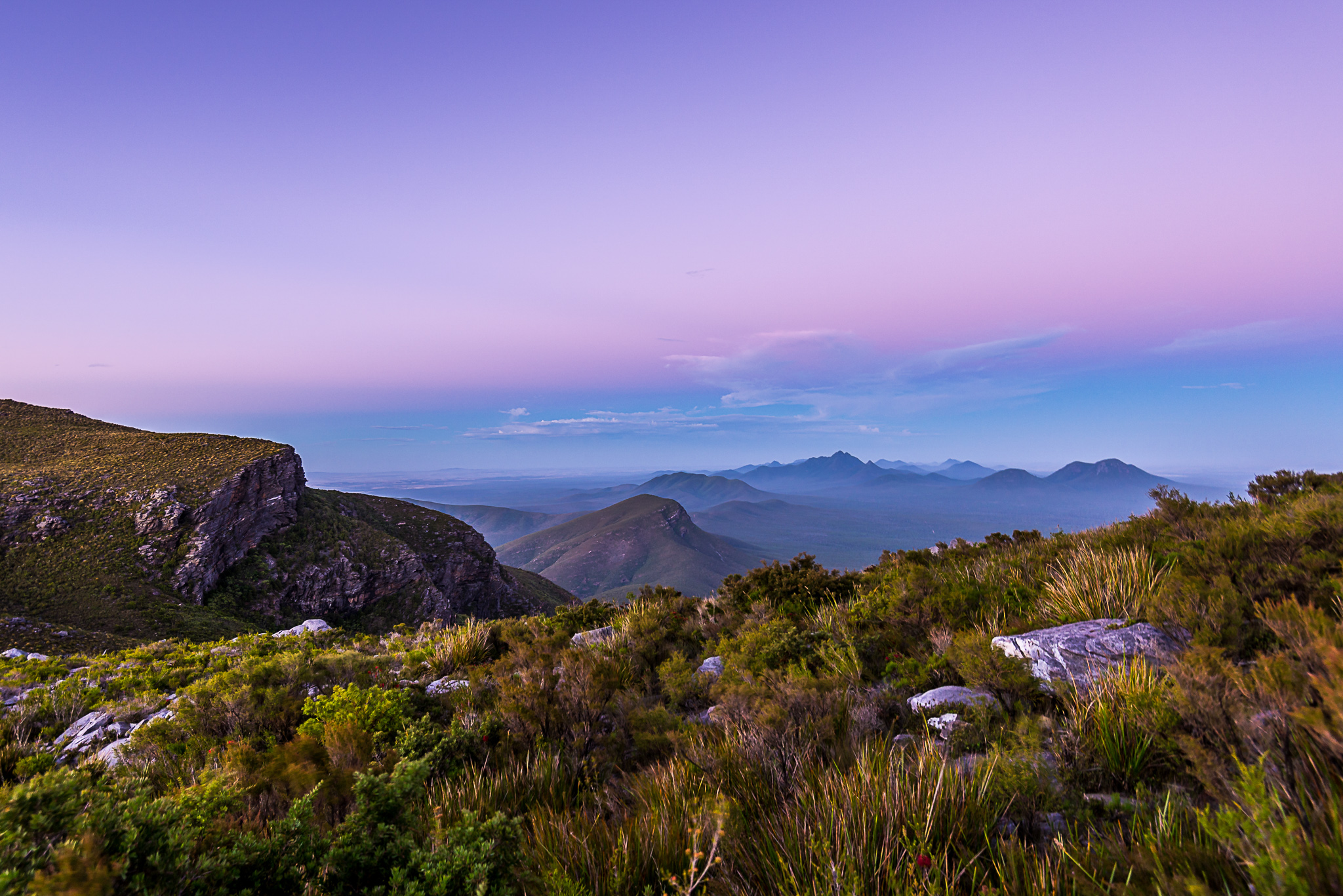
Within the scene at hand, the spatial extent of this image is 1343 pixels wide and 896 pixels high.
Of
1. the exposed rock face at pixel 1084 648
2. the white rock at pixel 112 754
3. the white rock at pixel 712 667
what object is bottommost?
the white rock at pixel 712 667

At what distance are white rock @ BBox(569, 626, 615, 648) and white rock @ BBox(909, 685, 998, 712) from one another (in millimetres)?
4951

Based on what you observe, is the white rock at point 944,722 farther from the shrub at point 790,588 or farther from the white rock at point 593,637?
the white rock at point 593,637

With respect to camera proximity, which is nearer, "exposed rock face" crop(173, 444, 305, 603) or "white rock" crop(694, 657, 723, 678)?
"white rock" crop(694, 657, 723, 678)

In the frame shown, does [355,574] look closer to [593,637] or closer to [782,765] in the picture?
[593,637]

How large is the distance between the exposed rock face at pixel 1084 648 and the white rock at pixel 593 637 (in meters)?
5.79

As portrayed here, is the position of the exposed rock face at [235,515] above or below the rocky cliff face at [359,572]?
above

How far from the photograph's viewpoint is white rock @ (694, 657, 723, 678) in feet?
21.7

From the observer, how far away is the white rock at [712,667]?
21.7 feet

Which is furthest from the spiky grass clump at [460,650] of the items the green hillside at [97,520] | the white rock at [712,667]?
the green hillside at [97,520]

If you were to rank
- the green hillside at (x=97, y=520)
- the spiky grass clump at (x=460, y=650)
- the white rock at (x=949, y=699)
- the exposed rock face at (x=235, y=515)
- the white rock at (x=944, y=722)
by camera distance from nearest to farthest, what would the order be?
the white rock at (x=944, y=722) → the white rock at (x=949, y=699) → the spiky grass clump at (x=460, y=650) → the green hillside at (x=97, y=520) → the exposed rock face at (x=235, y=515)

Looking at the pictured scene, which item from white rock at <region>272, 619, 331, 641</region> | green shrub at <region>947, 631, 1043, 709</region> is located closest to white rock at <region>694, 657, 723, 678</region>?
green shrub at <region>947, 631, 1043, 709</region>

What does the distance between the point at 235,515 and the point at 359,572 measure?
1204 cm

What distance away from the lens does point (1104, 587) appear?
641 centimetres

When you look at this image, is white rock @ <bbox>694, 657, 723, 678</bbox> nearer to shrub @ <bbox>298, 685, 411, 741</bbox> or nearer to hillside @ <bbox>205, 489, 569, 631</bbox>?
shrub @ <bbox>298, 685, 411, 741</bbox>
